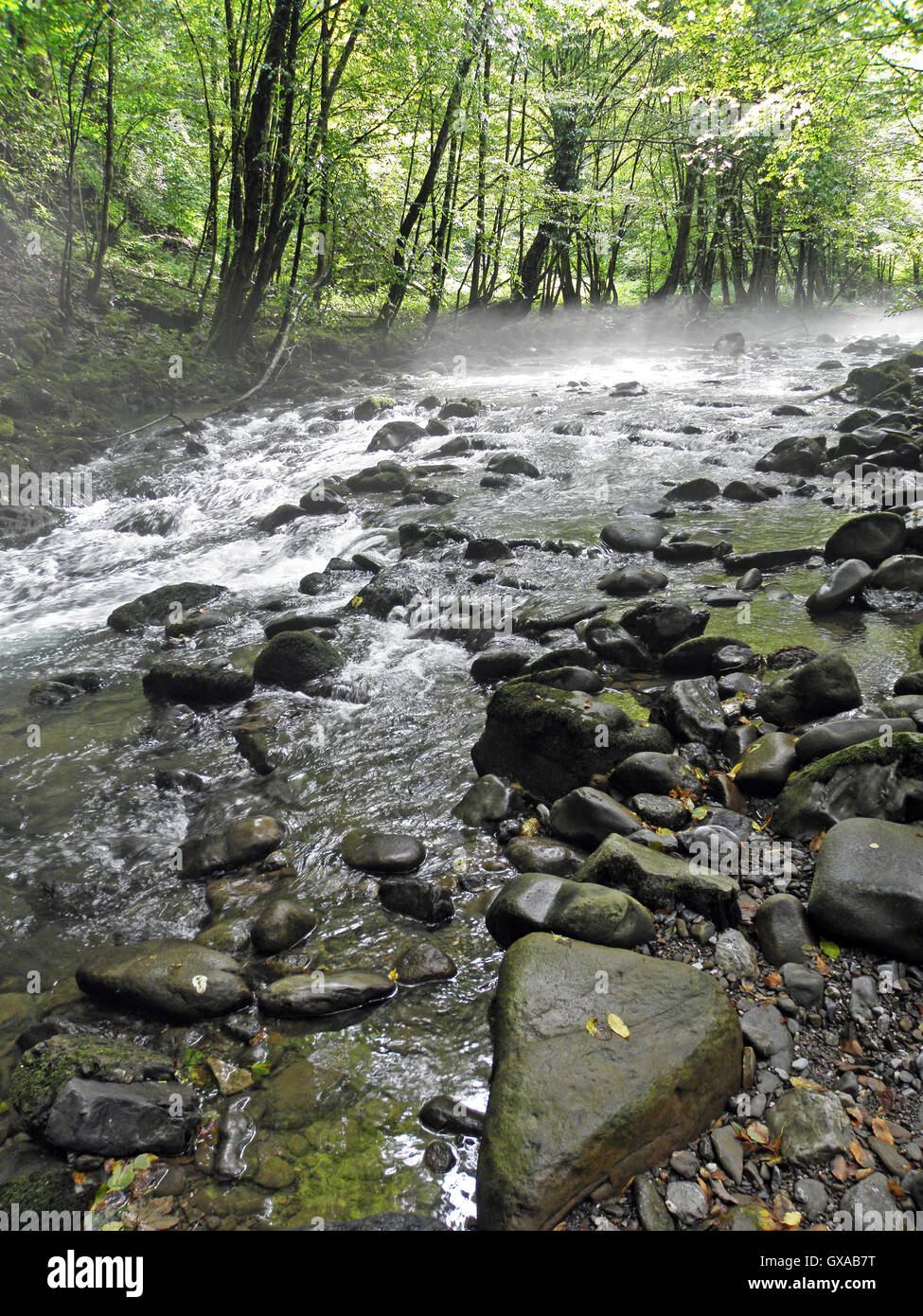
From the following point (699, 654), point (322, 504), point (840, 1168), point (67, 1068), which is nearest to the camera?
point (840, 1168)

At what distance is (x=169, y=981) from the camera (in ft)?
10.6

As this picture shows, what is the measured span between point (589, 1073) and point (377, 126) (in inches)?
856

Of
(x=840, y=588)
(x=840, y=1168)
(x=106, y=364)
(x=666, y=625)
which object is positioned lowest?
(x=840, y=1168)

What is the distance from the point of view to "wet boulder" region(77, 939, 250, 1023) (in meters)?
3.17

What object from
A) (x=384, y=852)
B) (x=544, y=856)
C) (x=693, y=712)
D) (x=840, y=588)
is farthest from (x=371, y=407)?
(x=544, y=856)

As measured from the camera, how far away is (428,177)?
2020 cm

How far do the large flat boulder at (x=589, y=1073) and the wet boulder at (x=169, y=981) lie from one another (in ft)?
4.21

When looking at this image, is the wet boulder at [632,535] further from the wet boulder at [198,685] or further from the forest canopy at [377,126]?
the forest canopy at [377,126]

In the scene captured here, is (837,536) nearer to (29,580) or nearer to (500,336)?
(29,580)

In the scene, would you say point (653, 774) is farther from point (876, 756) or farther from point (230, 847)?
point (230, 847)

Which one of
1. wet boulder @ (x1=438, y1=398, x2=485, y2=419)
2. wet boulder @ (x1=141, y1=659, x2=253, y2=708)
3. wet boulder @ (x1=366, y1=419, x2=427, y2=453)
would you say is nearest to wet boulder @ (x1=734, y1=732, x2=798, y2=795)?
wet boulder @ (x1=141, y1=659, x2=253, y2=708)

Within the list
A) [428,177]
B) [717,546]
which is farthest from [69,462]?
[428,177]

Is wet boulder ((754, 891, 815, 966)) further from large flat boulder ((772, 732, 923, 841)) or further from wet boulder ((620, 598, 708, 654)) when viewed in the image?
wet boulder ((620, 598, 708, 654))

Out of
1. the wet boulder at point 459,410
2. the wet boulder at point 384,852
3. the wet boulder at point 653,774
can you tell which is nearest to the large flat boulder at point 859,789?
the wet boulder at point 653,774
